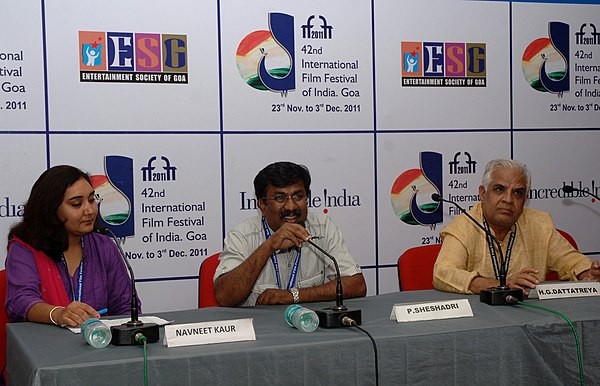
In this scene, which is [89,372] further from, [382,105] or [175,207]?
[382,105]

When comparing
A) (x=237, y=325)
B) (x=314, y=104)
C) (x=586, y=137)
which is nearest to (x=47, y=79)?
(x=314, y=104)

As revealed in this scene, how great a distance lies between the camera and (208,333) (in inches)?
83.9

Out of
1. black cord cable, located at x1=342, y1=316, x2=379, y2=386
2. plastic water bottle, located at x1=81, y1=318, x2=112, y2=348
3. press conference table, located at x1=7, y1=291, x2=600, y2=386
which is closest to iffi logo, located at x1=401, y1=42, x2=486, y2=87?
press conference table, located at x1=7, y1=291, x2=600, y2=386

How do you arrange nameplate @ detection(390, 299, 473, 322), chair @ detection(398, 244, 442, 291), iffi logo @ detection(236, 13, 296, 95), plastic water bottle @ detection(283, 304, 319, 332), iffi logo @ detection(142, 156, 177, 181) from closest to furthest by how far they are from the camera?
plastic water bottle @ detection(283, 304, 319, 332), nameplate @ detection(390, 299, 473, 322), chair @ detection(398, 244, 442, 291), iffi logo @ detection(142, 156, 177, 181), iffi logo @ detection(236, 13, 296, 95)

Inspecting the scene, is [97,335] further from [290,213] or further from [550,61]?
[550,61]

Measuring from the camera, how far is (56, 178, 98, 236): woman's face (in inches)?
113

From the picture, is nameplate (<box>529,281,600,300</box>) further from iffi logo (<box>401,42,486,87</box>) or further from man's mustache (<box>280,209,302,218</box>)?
iffi logo (<box>401,42,486,87</box>)

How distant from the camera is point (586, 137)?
4.70 m

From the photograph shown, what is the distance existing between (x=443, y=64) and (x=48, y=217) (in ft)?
8.25

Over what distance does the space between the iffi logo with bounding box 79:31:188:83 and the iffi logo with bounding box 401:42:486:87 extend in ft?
4.27

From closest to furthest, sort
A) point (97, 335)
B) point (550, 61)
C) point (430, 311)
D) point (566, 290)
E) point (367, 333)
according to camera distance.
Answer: point (97, 335) < point (367, 333) < point (430, 311) < point (566, 290) < point (550, 61)

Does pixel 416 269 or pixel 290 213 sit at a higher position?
pixel 290 213

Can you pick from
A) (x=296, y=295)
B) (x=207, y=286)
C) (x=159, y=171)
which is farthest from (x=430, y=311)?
(x=159, y=171)

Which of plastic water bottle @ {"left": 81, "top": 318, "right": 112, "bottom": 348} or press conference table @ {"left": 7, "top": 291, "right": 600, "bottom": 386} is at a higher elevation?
plastic water bottle @ {"left": 81, "top": 318, "right": 112, "bottom": 348}
